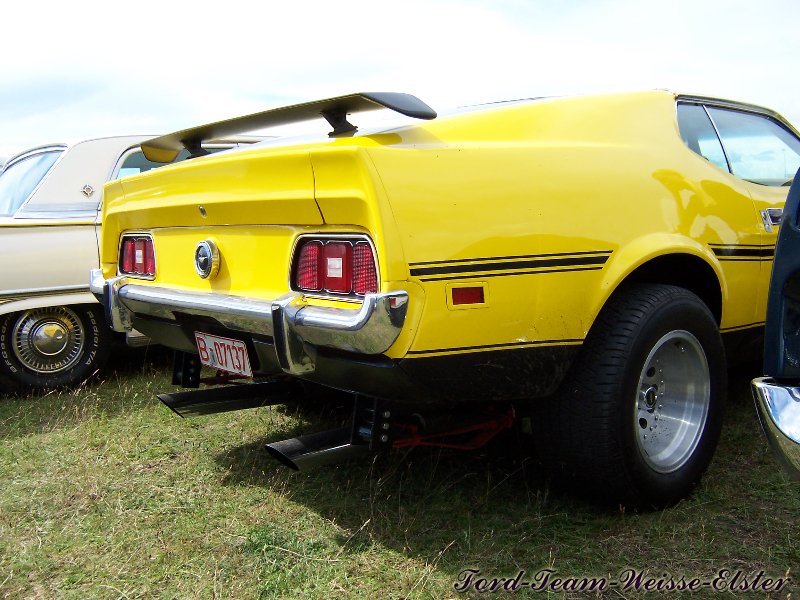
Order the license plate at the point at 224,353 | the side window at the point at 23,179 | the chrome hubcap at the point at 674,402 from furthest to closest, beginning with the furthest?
the side window at the point at 23,179 → the chrome hubcap at the point at 674,402 → the license plate at the point at 224,353

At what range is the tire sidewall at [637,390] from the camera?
247 centimetres

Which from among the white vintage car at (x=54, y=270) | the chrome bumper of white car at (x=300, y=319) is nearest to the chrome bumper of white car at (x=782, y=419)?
the chrome bumper of white car at (x=300, y=319)

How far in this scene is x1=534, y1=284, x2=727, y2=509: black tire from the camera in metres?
2.44

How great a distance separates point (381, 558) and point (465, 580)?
0.92 feet

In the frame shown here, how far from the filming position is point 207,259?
263cm

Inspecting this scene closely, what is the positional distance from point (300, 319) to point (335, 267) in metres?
0.18

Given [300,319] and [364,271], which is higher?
[364,271]

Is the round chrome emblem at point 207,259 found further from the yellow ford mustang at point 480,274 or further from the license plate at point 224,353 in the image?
the license plate at point 224,353

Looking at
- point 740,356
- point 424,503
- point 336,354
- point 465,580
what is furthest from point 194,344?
point 740,356

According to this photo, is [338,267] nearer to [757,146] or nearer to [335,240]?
[335,240]

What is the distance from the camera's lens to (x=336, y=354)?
A: 224 centimetres

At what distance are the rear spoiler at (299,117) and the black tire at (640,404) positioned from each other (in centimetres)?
94

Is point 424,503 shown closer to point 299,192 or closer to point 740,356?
point 299,192

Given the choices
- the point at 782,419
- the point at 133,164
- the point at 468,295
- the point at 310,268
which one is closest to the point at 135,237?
the point at 310,268
